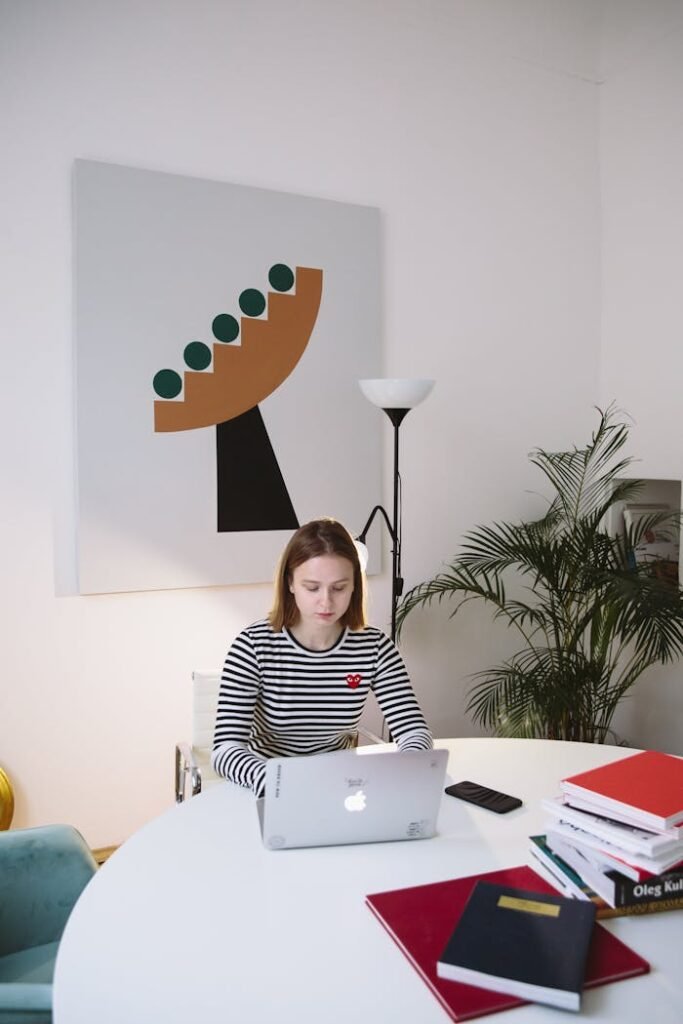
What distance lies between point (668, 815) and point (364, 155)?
2.82 meters

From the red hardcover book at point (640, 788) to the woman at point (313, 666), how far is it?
618 millimetres

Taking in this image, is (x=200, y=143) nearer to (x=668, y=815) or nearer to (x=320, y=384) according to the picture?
(x=320, y=384)

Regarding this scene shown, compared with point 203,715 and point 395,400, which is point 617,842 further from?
point 395,400

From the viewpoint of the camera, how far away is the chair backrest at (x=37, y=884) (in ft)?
6.14

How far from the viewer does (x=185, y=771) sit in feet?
9.23

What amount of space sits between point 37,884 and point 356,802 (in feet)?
2.54

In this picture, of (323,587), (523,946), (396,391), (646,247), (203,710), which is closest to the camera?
(523,946)

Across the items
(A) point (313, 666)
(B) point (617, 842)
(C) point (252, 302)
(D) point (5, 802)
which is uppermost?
(C) point (252, 302)

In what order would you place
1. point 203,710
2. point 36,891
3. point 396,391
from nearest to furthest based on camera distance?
point 36,891 < point 203,710 < point 396,391

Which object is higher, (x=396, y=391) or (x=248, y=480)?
(x=396, y=391)

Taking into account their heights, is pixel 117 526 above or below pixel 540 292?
below

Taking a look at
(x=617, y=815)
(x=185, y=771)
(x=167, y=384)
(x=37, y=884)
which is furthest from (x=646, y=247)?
(x=37, y=884)

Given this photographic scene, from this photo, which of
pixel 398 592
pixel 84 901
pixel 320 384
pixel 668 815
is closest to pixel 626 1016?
pixel 668 815

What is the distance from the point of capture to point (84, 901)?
148cm
